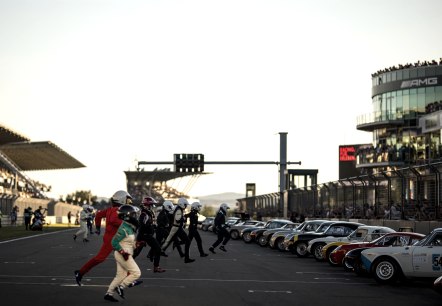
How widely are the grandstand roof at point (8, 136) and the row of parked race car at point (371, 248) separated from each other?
51839mm

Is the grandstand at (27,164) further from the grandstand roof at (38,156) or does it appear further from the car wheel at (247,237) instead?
the car wheel at (247,237)

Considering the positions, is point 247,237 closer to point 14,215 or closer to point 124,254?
point 124,254

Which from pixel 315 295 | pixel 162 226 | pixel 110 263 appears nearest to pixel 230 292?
pixel 315 295

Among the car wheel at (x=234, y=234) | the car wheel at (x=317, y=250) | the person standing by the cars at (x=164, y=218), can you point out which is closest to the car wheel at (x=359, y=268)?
the car wheel at (x=317, y=250)

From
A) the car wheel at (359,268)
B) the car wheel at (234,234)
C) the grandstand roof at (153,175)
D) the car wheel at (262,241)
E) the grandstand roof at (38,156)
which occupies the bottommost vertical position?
the car wheel at (359,268)

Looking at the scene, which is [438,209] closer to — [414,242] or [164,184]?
[414,242]

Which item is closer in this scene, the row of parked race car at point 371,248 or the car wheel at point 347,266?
the row of parked race car at point 371,248

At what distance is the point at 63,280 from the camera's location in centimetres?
1730

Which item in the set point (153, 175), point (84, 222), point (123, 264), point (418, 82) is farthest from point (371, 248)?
point (153, 175)

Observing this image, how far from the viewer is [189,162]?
6391 cm

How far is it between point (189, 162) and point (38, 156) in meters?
40.2

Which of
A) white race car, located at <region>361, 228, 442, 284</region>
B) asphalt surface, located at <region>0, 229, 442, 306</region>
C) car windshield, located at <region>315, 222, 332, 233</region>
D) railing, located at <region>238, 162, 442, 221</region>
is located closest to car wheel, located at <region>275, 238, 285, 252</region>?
car windshield, located at <region>315, 222, 332, 233</region>

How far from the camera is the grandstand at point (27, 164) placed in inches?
3300

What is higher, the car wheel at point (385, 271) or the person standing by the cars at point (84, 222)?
the person standing by the cars at point (84, 222)
